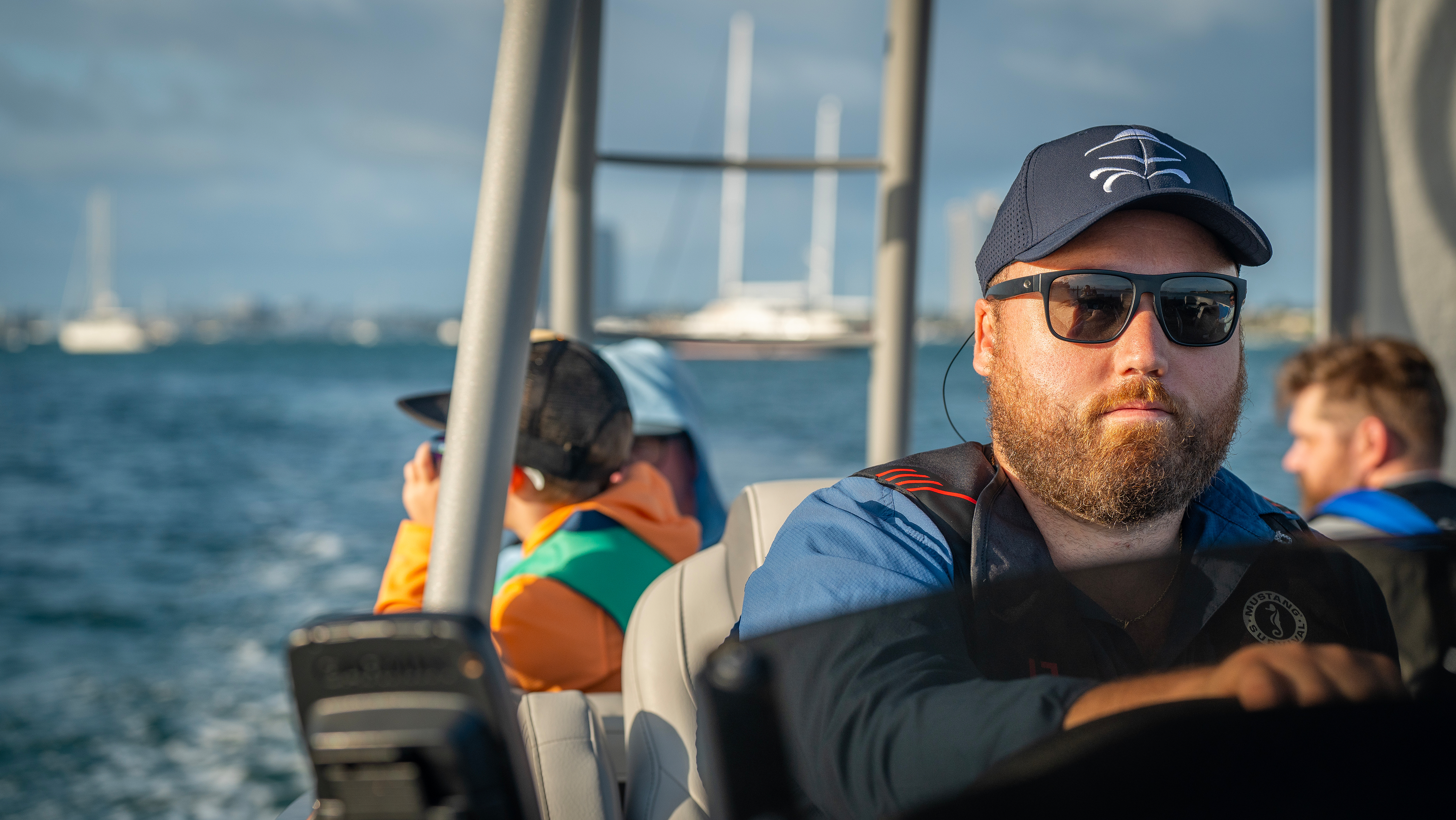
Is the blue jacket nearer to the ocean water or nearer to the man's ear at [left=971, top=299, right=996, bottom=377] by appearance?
the man's ear at [left=971, top=299, right=996, bottom=377]

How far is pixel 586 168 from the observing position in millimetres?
3271

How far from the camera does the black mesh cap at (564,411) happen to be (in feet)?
7.19

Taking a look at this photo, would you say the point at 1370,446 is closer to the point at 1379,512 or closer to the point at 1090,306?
the point at 1379,512

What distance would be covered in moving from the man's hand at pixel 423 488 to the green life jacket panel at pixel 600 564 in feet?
0.76

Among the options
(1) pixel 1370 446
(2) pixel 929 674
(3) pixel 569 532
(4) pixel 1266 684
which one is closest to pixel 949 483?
(2) pixel 929 674

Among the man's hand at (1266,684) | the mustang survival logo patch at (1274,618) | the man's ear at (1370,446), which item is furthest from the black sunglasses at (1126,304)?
the man's ear at (1370,446)

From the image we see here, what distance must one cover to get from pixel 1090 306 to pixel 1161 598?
52cm

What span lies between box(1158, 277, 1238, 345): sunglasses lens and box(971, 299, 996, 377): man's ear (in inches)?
9.8

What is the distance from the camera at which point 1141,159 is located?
1.28 meters

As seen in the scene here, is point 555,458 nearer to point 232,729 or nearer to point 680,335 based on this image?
point 680,335

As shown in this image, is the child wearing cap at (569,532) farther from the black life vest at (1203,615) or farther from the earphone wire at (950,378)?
the black life vest at (1203,615)

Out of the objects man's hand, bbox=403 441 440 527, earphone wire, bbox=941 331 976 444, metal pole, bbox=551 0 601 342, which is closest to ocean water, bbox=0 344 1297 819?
earphone wire, bbox=941 331 976 444

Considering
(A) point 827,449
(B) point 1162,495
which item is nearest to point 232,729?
(B) point 1162,495

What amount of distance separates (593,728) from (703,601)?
0.30 meters
